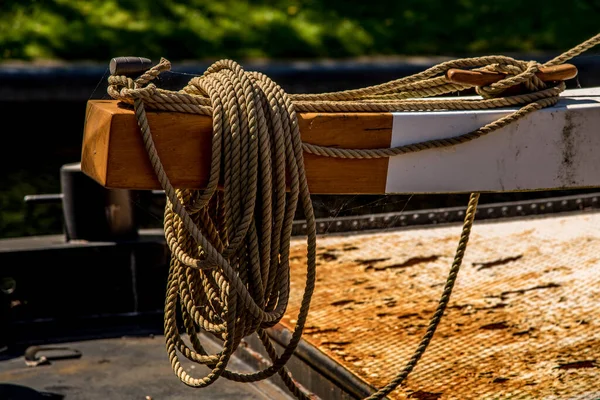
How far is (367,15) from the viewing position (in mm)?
11586

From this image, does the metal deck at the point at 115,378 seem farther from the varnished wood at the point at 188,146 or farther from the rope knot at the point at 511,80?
the rope knot at the point at 511,80

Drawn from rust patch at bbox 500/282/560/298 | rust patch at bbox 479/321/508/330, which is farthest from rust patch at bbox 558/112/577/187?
rust patch at bbox 500/282/560/298

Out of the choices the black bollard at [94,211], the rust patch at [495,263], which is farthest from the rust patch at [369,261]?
the black bollard at [94,211]

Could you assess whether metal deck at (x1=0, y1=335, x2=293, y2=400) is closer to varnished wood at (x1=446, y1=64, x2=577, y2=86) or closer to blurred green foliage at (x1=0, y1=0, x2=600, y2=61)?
varnished wood at (x1=446, y1=64, x2=577, y2=86)

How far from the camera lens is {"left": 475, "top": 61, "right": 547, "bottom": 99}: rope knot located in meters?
2.11

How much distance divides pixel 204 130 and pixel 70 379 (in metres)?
1.61

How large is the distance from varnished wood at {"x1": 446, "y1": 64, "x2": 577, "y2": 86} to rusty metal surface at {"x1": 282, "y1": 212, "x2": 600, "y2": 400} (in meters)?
0.84

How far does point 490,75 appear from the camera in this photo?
213 centimetres

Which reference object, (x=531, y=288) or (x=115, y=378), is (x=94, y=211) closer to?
(x=115, y=378)

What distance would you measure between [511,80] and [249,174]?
645 millimetres

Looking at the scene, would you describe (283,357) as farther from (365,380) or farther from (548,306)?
(548,306)

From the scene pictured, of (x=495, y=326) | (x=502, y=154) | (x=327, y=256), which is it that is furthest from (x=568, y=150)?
(x=327, y=256)

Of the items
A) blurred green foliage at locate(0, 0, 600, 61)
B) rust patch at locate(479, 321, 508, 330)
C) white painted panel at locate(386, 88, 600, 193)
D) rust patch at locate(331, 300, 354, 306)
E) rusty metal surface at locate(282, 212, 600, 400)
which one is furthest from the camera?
blurred green foliage at locate(0, 0, 600, 61)

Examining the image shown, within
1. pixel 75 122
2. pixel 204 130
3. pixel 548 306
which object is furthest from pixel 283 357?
pixel 75 122
